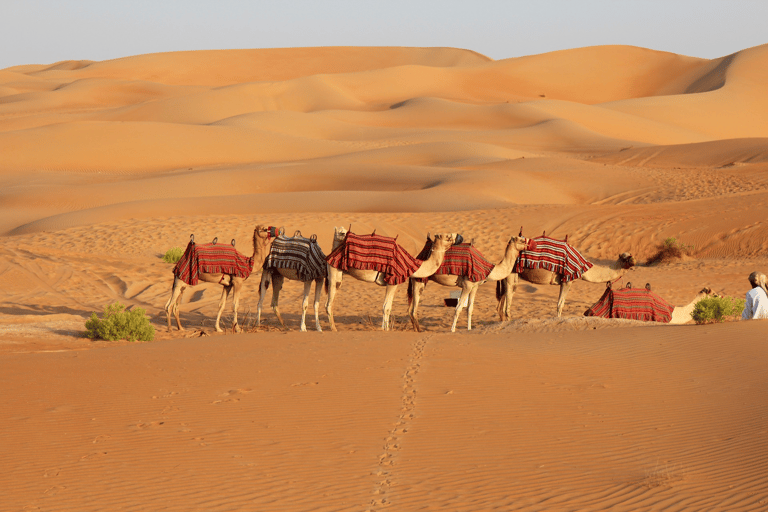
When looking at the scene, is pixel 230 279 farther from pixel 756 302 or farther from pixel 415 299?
pixel 756 302

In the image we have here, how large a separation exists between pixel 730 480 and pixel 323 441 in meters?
3.02

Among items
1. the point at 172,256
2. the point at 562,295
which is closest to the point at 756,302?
the point at 562,295

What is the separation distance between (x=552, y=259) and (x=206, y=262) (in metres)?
5.76

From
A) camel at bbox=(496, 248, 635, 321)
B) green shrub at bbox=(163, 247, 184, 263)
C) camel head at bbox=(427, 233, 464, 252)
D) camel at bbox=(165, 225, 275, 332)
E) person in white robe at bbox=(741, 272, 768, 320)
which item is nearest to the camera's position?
person in white robe at bbox=(741, 272, 768, 320)

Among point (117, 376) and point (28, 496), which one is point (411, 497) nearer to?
point (28, 496)

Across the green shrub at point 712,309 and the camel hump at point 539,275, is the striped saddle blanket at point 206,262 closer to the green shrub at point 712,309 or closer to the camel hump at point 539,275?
the camel hump at point 539,275

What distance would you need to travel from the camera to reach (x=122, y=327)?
41.6 ft

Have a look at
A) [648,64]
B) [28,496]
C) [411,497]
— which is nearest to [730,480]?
[411,497]

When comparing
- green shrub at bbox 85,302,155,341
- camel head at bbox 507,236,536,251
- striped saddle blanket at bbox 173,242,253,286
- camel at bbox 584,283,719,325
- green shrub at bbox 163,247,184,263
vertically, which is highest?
camel head at bbox 507,236,536,251

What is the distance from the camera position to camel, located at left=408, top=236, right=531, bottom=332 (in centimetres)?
1329

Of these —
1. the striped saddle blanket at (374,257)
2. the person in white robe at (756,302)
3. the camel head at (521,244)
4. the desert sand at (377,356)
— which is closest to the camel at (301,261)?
the striped saddle blanket at (374,257)

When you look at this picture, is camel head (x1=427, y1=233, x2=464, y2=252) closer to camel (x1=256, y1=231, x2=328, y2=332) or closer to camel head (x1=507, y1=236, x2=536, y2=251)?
camel head (x1=507, y1=236, x2=536, y2=251)

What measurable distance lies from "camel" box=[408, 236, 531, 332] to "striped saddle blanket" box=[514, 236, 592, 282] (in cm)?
22

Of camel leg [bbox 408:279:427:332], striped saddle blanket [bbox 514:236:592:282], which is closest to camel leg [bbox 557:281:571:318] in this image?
striped saddle blanket [bbox 514:236:592:282]
